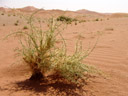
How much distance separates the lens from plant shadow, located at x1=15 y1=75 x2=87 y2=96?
2234 millimetres

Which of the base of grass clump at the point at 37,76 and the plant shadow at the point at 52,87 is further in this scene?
the base of grass clump at the point at 37,76

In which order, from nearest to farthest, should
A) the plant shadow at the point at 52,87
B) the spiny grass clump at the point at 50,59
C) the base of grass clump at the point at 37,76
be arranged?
the plant shadow at the point at 52,87
the spiny grass clump at the point at 50,59
the base of grass clump at the point at 37,76

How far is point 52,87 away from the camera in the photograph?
2.35 metres

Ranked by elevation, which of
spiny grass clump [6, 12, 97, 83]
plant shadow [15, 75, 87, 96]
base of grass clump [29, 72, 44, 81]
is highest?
spiny grass clump [6, 12, 97, 83]

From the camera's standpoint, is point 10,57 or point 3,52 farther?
point 3,52

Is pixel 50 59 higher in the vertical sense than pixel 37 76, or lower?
higher

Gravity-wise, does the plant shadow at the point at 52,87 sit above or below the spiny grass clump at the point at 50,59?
below

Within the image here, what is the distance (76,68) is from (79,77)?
0.69 ft

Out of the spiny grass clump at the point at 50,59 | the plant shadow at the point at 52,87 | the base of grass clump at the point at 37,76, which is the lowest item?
the plant shadow at the point at 52,87

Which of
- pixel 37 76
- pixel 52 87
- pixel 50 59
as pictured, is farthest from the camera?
pixel 37 76

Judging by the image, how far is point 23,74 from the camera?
3004mm

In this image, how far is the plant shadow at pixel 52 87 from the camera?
2234mm

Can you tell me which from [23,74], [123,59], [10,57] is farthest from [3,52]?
[123,59]

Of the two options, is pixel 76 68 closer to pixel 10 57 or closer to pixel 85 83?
pixel 85 83
